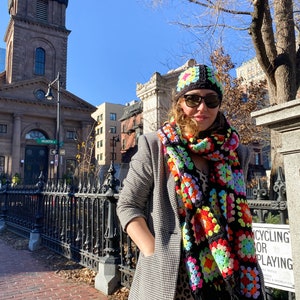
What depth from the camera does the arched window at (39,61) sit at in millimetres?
45103

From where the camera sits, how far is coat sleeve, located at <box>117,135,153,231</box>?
5.56ft

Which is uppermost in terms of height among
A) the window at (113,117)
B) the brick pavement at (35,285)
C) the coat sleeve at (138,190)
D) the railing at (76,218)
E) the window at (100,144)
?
the window at (113,117)

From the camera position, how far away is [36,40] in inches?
1781

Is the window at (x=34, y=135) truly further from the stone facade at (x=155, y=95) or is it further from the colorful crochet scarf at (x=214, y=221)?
the colorful crochet scarf at (x=214, y=221)

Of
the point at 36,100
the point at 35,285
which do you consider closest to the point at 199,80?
the point at 35,285

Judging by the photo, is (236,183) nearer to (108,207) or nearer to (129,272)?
(129,272)

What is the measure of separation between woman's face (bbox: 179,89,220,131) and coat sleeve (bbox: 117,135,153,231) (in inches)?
13.4

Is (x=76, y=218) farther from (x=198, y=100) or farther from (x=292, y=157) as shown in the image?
(x=198, y=100)

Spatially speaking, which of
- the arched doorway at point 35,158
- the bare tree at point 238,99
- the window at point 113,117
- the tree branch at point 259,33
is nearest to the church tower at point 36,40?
the arched doorway at point 35,158

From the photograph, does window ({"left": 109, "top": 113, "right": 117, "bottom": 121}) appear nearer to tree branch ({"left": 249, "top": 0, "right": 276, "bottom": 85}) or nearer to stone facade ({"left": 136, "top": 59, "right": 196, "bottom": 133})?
stone facade ({"left": 136, "top": 59, "right": 196, "bottom": 133})

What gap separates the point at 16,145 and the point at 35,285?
36.2 meters

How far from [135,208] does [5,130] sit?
41.4 m

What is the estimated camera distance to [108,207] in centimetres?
522

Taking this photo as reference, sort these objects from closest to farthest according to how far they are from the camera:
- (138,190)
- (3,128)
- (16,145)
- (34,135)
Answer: (138,190), (16,145), (3,128), (34,135)
